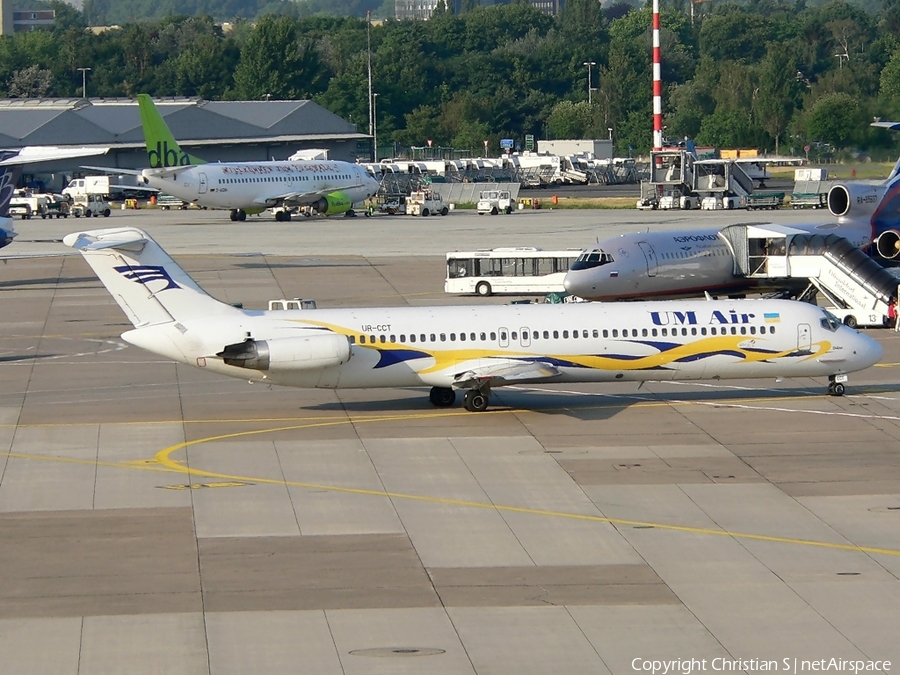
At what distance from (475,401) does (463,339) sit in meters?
1.94

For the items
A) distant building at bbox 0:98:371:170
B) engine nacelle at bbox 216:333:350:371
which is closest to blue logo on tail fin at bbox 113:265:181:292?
engine nacelle at bbox 216:333:350:371

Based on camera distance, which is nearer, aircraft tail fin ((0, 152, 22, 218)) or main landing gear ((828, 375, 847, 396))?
main landing gear ((828, 375, 847, 396))

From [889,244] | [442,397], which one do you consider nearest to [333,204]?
[889,244]

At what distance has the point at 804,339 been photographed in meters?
42.6

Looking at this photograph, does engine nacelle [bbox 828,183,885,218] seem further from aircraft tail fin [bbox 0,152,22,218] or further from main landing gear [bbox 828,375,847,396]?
aircraft tail fin [bbox 0,152,22,218]

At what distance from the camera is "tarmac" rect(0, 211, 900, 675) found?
22.7 metres

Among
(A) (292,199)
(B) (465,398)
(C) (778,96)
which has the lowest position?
(B) (465,398)

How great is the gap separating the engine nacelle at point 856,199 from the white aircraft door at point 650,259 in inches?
464

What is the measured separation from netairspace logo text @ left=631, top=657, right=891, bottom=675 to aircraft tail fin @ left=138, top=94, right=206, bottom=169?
97485 mm

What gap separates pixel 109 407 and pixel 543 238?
59.1m

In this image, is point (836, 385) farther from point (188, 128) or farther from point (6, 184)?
point (188, 128)

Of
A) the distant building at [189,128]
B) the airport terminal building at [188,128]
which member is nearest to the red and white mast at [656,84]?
the distant building at [189,128]

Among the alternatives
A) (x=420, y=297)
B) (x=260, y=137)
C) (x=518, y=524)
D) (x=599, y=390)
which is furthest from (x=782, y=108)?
(x=518, y=524)

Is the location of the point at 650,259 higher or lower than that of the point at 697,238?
lower
